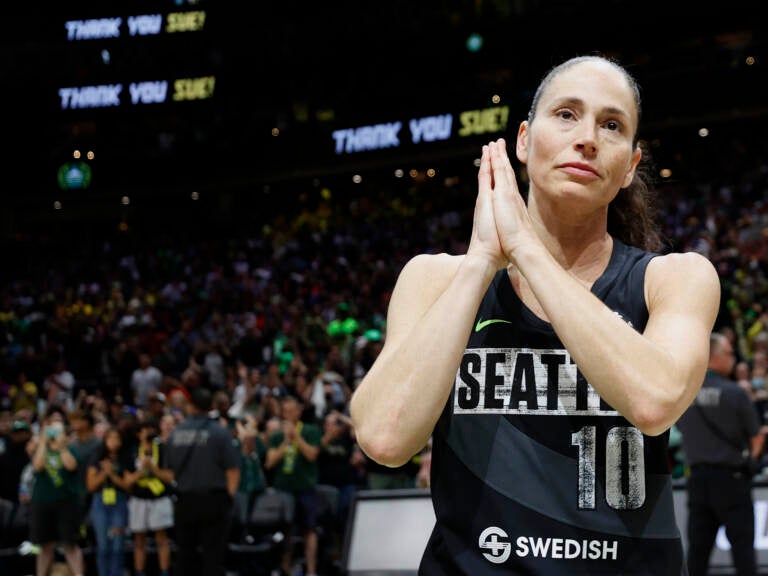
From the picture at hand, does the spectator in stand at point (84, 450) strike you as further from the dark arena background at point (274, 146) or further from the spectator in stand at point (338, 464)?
the dark arena background at point (274, 146)

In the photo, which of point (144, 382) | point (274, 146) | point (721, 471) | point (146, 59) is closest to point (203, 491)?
point (721, 471)

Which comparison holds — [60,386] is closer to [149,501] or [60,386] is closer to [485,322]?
[149,501]

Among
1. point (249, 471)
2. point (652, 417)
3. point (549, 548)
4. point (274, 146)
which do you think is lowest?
point (249, 471)

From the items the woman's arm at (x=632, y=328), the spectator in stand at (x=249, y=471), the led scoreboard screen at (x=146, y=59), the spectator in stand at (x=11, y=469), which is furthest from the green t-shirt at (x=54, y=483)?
the led scoreboard screen at (x=146, y=59)

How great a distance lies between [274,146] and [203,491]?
22.1 metres

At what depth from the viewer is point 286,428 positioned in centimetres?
1213

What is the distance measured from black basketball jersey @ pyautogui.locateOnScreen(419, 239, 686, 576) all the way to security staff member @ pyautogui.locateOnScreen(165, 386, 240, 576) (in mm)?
8726

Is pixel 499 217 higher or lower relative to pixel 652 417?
higher

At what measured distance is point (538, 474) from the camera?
6.41 ft

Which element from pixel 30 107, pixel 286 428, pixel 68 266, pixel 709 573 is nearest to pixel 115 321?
pixel 68 266

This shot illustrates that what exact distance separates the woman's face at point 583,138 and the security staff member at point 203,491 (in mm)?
8773

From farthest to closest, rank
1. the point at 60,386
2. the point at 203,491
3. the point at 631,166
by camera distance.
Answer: the point at 60,386
the point at 203,491
the point at 631,166

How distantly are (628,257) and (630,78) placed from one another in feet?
1.12

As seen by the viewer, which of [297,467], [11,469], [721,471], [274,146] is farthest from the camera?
[274,146]
